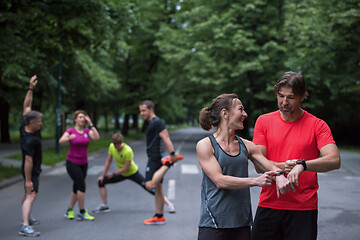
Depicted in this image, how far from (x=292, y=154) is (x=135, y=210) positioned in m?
5.15

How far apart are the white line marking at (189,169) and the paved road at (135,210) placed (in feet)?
2.75

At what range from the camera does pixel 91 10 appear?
480 inches

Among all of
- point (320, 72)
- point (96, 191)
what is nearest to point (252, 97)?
point (320, 72)

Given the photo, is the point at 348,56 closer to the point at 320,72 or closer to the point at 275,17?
the point at 320,72

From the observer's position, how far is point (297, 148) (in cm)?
321

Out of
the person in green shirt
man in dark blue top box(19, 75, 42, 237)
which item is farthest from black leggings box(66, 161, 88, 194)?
man in dark blue top box(19, 75, 42, 237)

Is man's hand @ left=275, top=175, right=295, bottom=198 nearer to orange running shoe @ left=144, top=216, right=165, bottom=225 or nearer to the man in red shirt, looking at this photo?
the man in red shirt

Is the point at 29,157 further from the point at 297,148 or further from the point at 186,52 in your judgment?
the point at 186,52

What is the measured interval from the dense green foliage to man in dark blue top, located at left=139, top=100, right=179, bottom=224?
615 centimetres

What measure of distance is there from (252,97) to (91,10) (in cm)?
1412

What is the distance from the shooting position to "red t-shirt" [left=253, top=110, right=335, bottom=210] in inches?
125

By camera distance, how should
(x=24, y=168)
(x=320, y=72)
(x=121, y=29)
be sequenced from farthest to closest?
(x=320, y=72) → (x=121, y=29) → (x=24, y=168)

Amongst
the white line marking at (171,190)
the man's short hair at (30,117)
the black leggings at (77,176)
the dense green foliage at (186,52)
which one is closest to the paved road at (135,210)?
the white line marking at (171,190)

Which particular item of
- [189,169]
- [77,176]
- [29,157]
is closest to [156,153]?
[77,176]
